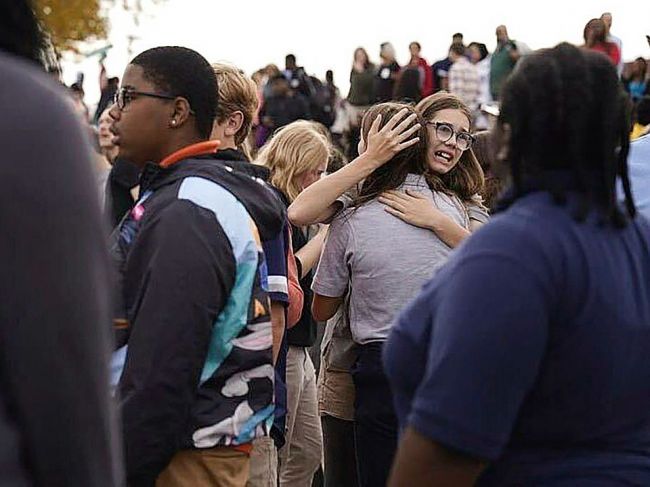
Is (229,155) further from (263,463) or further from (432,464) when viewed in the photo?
(432,464)

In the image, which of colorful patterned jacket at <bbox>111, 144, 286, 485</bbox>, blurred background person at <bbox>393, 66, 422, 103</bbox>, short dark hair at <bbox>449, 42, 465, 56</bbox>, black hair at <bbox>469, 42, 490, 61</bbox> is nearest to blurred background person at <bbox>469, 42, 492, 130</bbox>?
black hair at <bbox>469, 42, 490, 61</bbox>

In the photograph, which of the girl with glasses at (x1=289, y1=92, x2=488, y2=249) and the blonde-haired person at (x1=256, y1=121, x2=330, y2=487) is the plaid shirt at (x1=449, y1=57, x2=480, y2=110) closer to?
the blonde-haired person at (x1=256, y1=121, x2=330, y2=487)

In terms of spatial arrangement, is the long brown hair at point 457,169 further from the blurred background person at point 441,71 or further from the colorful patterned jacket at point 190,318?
the blurred background person at point 441,71

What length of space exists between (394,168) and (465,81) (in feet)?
55.2

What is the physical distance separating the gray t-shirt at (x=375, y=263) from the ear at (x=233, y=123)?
28.8 inches

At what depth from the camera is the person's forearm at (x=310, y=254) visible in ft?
17.9

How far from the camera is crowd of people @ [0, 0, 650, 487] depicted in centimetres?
186

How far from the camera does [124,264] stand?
11.5 feet

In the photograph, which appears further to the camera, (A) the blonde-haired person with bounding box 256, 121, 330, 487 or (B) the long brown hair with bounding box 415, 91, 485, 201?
(A) the blonde-haired person with bounding box 256, 121, 330, 487

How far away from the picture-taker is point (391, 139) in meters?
4.88

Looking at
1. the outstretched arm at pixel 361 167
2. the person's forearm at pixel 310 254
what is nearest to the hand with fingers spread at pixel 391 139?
the outstretched arm at pixel 361 167

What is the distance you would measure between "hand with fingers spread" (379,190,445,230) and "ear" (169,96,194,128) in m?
1.25

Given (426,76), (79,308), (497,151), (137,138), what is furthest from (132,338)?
(426,76)

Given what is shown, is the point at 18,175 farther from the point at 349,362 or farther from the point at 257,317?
the point at 349,362
